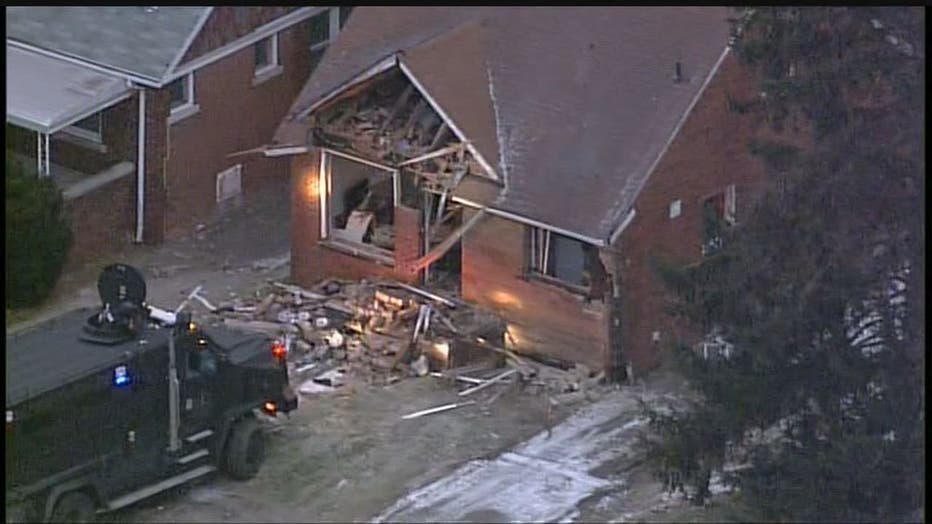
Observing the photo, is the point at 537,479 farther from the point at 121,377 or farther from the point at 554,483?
the point at 121,377

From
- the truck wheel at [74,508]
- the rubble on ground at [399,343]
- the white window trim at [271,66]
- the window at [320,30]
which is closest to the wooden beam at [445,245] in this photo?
the rubble on ground at [399,343]

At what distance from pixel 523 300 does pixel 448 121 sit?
2166mm

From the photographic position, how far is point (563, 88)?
80.7ft

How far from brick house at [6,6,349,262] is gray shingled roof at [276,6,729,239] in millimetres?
2881

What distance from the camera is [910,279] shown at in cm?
1872

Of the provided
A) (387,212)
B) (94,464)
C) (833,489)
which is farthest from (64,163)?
(833,489)

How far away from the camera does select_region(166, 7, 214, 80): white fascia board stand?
2783 centimetres

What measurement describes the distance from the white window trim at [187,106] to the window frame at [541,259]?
6.30 m

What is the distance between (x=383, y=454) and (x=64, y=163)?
8.77 meters

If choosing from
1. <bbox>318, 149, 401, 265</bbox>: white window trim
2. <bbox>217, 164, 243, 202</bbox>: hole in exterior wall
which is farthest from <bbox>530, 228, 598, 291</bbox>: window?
<bbox>217, 164, 243, 202</bbox>: hole in exterior wall

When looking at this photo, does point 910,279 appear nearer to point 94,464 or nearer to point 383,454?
point 383,454

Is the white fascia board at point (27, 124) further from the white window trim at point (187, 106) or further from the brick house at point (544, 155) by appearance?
the brick house at point (544, 155)

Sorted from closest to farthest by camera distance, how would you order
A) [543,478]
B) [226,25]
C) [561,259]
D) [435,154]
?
1. [543,478]
2. [561,259]
3. [435,154]
4. [226,25]

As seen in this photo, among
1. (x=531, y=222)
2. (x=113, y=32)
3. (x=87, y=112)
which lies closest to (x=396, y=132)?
(x=531, y=222)
